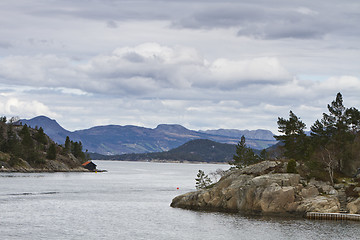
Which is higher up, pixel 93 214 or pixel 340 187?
pixel 340 187

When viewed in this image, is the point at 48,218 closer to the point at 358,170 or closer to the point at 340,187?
the point at 340,187

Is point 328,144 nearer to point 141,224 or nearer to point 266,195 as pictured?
point 266,195

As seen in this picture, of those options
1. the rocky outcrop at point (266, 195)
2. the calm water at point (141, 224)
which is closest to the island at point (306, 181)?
the rocky outcrop at point (266, 195)

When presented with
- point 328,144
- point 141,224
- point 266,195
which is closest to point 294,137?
point 328,144

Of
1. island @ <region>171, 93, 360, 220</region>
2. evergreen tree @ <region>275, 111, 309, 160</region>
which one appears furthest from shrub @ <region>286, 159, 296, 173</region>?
evergreen tree @ <region>275, 111, 309, 160</region>

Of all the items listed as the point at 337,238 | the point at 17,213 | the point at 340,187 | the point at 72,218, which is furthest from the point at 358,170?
the point at 17,213

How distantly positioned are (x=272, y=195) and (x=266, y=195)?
4.19 ft

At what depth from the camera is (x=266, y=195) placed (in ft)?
317

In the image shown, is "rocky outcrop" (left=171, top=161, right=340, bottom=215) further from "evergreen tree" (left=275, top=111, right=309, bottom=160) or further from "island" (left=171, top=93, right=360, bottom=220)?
"evergreen tree" (left=275, top=111, right=309, bottom=160)

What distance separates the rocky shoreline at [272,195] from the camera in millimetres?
94062

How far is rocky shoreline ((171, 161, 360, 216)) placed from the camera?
94062 millimetres

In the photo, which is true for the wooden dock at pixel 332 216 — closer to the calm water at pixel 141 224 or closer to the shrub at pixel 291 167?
the calm water at pixel 141 224

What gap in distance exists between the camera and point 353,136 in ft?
387

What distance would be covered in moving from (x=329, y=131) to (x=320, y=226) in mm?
43743
